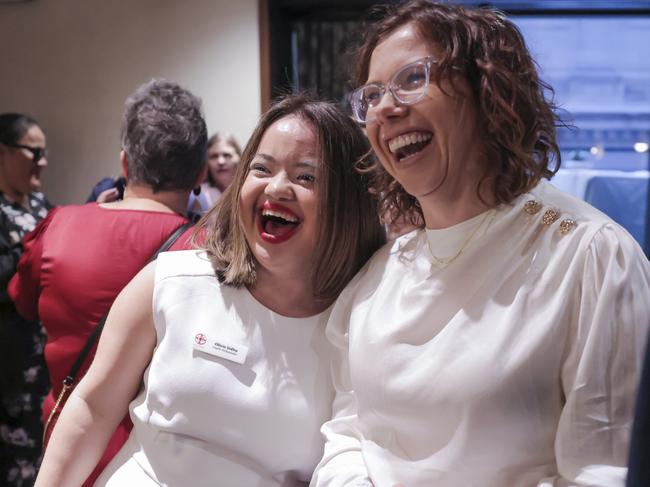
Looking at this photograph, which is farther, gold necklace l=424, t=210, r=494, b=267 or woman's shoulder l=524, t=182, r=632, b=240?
gold necklace l=424, t=210, r=494, b=267

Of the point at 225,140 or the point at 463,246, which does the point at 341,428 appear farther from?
the point at 225,140

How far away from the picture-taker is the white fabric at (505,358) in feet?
3.50

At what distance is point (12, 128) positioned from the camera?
10.2 feet

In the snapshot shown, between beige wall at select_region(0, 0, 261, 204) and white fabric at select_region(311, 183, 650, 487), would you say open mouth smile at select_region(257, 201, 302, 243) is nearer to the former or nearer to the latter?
white fabric at select_region(311, 183, 650, 487)

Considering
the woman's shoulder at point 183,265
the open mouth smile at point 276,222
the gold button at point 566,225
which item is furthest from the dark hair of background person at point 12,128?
the gold button at point 566,225

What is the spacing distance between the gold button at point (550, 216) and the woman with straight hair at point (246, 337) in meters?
0.49

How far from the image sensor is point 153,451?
1518 millimetres

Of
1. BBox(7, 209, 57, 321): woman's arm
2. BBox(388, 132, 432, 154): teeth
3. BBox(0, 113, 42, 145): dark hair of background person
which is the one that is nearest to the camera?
BBox(388, 132, 432, 154): teeth

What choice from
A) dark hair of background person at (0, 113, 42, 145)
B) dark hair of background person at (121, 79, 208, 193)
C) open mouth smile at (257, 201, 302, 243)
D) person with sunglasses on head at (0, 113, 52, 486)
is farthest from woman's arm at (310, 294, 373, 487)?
dark hair of background person at (0, 113, 42, 145)

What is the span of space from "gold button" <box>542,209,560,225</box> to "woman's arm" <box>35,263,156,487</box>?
84 centimetres

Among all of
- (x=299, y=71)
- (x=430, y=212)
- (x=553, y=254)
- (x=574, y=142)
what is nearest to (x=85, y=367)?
(x=430, y=212)

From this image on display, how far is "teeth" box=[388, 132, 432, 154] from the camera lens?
128cm

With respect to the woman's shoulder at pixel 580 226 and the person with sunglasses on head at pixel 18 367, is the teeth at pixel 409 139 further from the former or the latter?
the person with sunglasses on head at pixel 18 367

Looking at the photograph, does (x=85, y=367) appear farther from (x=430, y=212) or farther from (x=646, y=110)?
(x=646, y=110)
